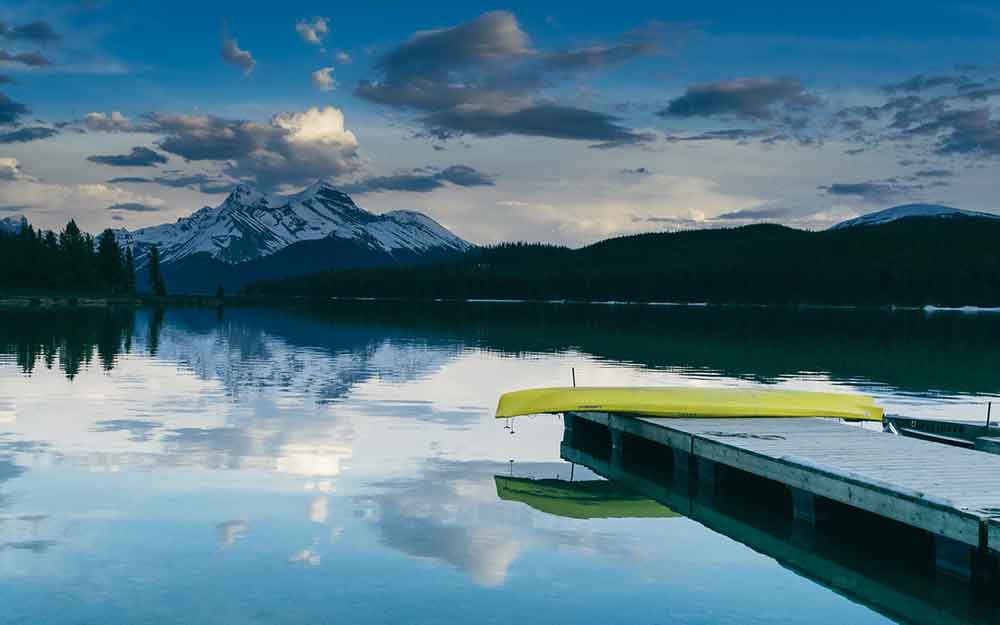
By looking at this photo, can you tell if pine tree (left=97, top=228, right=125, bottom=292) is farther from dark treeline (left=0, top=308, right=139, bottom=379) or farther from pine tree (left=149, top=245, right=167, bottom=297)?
dark treeline (left=0, top=308, right=139, bottom=379)

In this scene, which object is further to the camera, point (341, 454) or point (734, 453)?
point (341, 454)

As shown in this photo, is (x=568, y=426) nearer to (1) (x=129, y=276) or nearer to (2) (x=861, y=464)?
(2) (x=861, y=464)

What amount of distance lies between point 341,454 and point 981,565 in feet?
42.1

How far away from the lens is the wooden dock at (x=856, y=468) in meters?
12.4

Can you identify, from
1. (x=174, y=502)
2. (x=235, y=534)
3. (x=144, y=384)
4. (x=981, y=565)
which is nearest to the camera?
(x=981, y=565)

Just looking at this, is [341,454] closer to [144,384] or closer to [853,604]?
[853,604]

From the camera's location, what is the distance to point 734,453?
56.4ft

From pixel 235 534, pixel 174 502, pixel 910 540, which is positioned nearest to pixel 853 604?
pixel 910 540

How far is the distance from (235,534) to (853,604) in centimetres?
844

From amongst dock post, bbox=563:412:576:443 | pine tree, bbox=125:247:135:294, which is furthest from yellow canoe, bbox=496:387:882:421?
pine tree, bbox=125:247:135:294

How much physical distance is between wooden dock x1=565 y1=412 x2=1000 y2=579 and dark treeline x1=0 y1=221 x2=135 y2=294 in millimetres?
152246

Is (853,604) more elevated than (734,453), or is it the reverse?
(734,453)

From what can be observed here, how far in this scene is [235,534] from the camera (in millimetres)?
14422

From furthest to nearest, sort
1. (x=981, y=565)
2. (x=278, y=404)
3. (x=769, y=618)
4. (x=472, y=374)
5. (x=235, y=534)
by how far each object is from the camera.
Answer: (x=472, y=374) → (x=278, y=404) → (x=235, y=534) → (x=981, y=565) → (x=769, y=618)
